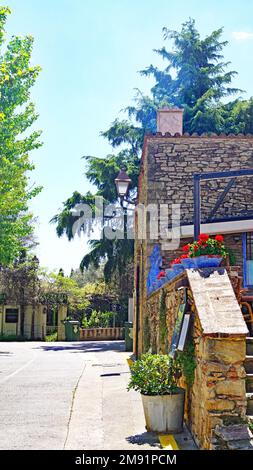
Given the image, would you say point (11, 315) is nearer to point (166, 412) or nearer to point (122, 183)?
point (122, 183)

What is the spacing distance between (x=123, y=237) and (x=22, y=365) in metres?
10.5

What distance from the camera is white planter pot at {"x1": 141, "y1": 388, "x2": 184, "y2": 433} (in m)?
5.75

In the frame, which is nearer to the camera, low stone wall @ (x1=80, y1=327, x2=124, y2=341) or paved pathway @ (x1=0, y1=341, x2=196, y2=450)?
paved pathway @ (x1=0, y1=341, x2=196, y2=450)

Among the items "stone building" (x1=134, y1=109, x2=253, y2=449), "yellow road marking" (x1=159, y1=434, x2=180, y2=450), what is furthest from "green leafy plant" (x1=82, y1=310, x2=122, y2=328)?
"yellow road marking" (x1=159, y1=434, x2=180, y2=450)

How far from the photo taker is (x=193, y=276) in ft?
18.6

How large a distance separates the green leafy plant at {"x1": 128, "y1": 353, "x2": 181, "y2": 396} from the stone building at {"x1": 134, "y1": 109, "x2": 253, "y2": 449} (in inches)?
8.7

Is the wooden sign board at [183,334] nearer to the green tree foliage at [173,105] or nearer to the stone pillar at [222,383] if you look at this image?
the stone pillar at [222,383]

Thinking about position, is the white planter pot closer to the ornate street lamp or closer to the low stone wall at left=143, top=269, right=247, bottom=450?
the low stone wall at left=143, top=269, right=247, bottom=450

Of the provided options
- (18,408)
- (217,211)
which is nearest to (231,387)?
(18,408)

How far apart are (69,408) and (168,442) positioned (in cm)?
261

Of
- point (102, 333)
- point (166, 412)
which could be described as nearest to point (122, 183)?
point (166, 412)
